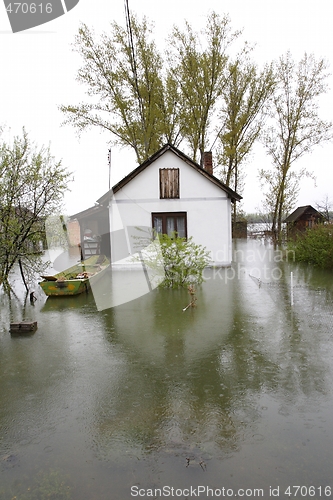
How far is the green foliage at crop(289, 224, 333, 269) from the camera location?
15.9 meters

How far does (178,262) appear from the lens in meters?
11.9

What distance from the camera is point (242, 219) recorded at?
34.9 metres

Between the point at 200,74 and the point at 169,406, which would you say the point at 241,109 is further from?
the point at 169,406

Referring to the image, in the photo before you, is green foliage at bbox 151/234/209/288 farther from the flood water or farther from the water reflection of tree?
the flood water

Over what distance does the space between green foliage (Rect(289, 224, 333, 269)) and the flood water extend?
7219 millimetres

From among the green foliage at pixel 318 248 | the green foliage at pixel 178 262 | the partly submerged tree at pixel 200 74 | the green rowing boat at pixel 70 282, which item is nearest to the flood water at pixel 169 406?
the green rowing boat at pixel 70 282

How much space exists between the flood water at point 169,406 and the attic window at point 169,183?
8.20 metres

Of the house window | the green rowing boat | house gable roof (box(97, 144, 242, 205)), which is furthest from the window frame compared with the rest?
the green rowing boat

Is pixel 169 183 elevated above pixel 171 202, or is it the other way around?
pixel 169 183

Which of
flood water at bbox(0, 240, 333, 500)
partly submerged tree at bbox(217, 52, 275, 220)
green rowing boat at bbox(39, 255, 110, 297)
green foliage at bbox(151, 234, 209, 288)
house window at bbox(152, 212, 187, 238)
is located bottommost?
flood water at bbox(0, 240, 333, 500)

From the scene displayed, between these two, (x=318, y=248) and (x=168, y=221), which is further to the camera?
(x=318, y=248)

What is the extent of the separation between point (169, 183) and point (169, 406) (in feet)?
41.4

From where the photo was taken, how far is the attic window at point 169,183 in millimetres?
16203

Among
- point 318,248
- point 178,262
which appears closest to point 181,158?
point 178,262
